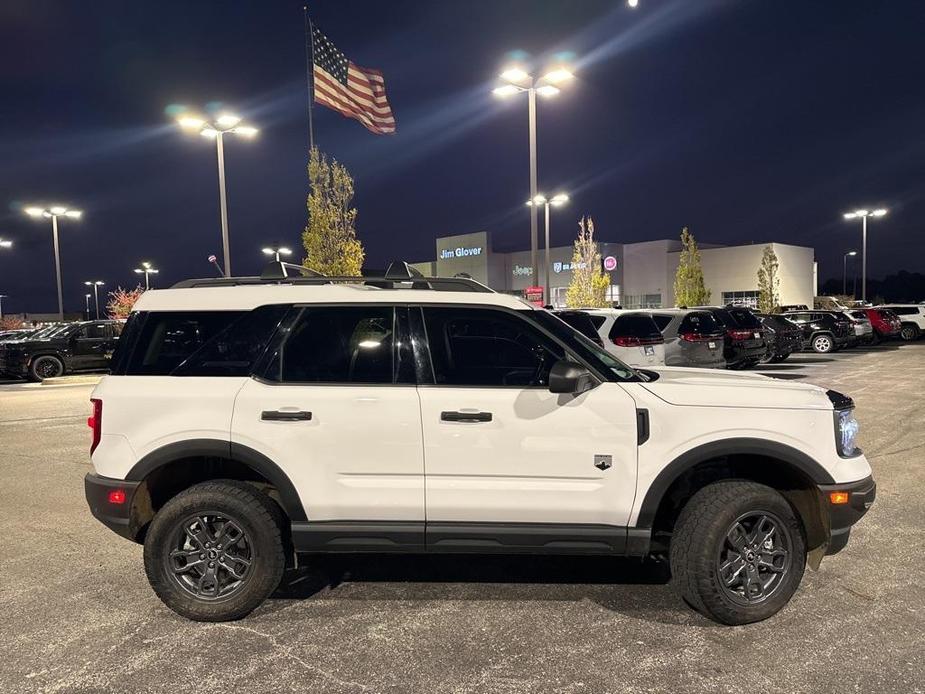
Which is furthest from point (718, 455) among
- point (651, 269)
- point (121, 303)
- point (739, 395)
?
point (651, 269)

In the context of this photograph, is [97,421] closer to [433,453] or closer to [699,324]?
[433,453]

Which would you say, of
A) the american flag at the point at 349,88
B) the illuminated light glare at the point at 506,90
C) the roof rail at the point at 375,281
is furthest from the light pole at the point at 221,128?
the roof rail at the point at 375,281

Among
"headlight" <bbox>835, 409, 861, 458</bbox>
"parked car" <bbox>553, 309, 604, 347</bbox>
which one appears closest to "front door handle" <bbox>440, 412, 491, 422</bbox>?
"headlight" <bbox>835, 409, 861, 458</bbox>

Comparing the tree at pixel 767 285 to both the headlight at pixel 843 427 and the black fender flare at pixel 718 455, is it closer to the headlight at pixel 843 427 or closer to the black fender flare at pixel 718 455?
the headlight at pixel 843 427

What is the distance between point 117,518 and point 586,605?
2862 mm

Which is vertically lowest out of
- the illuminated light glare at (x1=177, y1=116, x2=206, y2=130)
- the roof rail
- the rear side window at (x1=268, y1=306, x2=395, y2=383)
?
the rear side window at (x1=268, y1=306, x2=395, y2=383)

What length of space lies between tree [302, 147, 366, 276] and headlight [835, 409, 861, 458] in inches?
718

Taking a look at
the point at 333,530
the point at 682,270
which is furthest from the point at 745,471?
the point at 682,270

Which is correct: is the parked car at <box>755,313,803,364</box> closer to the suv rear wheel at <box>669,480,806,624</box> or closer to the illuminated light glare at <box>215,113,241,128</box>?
the suv rear wheel at <box>669,480,806,624</box>

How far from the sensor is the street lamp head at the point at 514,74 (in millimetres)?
17156

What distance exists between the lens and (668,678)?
122 inches

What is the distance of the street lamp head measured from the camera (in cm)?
1716

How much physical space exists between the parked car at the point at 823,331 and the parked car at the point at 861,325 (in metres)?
0.58

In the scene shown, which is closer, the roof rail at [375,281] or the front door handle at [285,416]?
the front door handle at [285,416]
